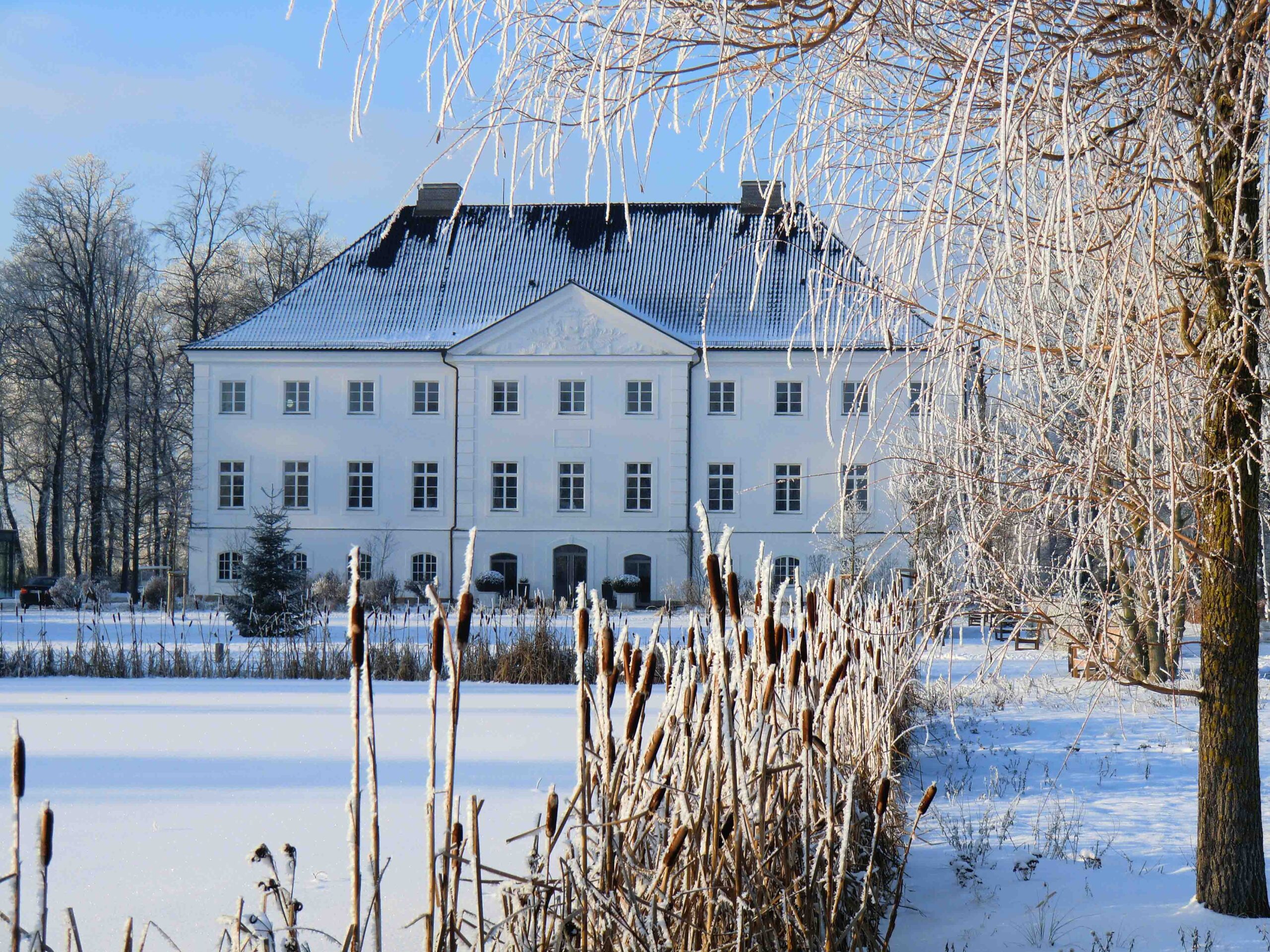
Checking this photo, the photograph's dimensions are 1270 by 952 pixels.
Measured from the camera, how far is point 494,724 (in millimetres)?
7375

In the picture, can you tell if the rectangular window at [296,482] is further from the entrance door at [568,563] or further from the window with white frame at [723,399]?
the window with white frame at [723,399]

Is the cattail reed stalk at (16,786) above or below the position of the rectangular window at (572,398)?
below

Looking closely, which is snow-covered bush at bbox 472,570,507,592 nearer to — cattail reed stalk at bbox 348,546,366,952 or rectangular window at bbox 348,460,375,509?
rectangular window at bbox 348,460,375,509

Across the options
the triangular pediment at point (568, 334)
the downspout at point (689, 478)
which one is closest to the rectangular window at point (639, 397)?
the triangular pediment at point (568, 334)

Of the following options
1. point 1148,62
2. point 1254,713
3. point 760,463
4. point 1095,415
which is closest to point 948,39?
point 1148,62

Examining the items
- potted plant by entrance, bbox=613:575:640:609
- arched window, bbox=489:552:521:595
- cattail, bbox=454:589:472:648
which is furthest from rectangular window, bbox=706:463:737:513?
cattail, bbox=454:589:472:648

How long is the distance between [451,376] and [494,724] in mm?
23572

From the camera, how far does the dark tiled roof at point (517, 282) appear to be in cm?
3050

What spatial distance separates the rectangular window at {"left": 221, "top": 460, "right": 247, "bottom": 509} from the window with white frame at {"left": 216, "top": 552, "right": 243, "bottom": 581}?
1181 mm

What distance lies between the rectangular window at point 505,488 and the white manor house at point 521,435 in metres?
0.05

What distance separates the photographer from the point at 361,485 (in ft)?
100

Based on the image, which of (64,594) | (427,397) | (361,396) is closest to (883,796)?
(64,594)

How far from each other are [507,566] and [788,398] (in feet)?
26.0

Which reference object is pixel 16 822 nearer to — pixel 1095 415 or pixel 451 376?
pixel 1095 415
